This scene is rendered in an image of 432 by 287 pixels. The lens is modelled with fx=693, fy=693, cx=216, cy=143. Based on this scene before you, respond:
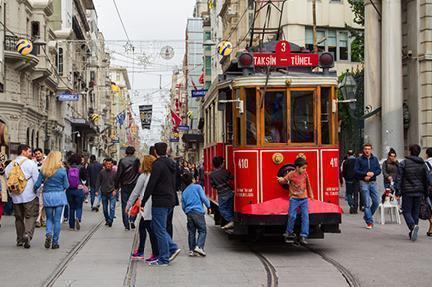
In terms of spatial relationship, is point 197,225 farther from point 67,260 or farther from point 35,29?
point 35,29

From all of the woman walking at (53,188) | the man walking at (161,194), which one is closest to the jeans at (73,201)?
the woman walking at (53,188)

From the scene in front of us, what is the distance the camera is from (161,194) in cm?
1016

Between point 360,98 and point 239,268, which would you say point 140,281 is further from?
point 360,98

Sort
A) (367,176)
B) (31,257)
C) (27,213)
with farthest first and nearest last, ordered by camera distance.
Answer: (367,176) → (27,213) → (31,257)

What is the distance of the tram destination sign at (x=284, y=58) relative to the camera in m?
11.6

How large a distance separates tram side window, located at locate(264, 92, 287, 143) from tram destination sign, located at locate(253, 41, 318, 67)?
519 millimetres

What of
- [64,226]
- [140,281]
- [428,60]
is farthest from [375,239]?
[428,60]

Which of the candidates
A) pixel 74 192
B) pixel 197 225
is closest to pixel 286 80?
pixel 197 225

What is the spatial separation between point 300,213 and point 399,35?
609 inches

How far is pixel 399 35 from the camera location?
81.4ft

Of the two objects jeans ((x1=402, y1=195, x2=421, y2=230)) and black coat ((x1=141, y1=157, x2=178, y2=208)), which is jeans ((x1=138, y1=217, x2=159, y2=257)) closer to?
black coat ((x1=141, y1=157, x2=178, y2=208))

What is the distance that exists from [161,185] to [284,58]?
3235 mm

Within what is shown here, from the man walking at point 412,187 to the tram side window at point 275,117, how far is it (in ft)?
10.0

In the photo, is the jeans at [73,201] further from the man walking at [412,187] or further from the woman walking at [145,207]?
the man walking at [412,187]
